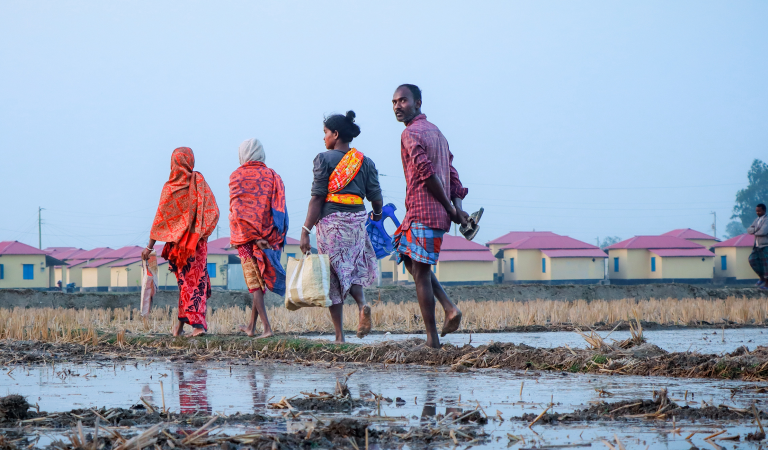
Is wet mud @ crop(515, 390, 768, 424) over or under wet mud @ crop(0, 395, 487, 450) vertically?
under

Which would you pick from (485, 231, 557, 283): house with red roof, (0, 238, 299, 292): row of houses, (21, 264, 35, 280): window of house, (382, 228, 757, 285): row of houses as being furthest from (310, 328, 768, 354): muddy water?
(21, 264, 35, 280): window of house

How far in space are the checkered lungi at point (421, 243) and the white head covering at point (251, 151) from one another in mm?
2579

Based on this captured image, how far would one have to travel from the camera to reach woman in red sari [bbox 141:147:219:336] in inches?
303

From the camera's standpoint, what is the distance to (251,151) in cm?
766

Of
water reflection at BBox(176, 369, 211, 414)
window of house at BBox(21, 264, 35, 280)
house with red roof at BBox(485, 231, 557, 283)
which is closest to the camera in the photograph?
water reflection at BBox(176, 369, 211, 414)

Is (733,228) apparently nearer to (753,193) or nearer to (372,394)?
(753,193)

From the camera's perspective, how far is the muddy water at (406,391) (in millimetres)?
2674

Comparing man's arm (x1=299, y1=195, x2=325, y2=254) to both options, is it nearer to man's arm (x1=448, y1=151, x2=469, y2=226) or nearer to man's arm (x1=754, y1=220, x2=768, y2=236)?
man's arm (x1=448, y1=151, x2=469, y2=226)

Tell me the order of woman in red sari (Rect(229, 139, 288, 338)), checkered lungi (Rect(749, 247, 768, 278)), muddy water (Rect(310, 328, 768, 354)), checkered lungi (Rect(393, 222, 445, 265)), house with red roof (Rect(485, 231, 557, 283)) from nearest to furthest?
checkered lungi (Rect(393, 222, 445, 265))
muddy water (Rect(310, 328, 768, 354))
woman in red sari (Rect(229, 139, 288, 338))
checkered lungi (Rect(749, 247, 768, 278))
house with red roof (Rect(485, 231, 557, 283))

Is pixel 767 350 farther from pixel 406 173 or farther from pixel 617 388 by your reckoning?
pixel 406 173

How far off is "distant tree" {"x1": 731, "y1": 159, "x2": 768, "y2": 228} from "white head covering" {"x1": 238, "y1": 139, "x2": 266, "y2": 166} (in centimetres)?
9794

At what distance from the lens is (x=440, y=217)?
5.59 metres

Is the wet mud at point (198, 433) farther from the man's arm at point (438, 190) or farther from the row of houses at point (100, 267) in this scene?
the row of houses at point (100, 267)

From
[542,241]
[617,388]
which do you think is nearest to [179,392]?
[617,388]
